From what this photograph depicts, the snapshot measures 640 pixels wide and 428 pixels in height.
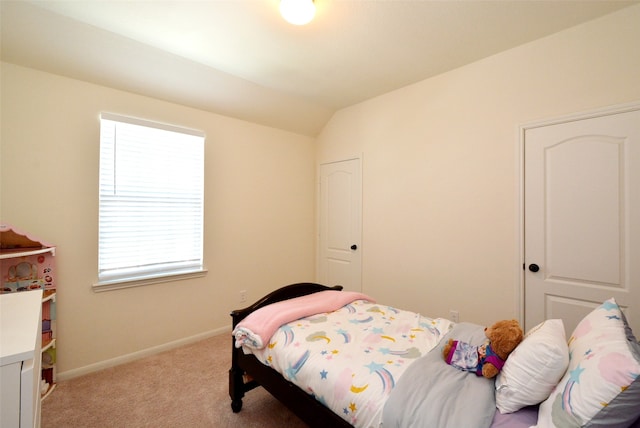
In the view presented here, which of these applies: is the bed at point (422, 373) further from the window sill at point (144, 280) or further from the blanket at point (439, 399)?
the window sill at point (144, 280)

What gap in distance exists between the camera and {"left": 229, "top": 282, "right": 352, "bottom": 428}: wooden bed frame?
1376mm

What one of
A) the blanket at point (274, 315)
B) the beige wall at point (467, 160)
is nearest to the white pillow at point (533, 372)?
the blanket at point (274, 315)

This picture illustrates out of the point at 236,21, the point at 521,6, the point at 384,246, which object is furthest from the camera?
the point at 384,246

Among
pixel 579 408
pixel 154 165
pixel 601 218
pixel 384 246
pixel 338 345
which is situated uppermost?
pixel 154 165

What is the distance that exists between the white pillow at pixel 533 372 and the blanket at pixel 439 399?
0.22 ft

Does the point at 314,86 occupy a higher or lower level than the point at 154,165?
higher

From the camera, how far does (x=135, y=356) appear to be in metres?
2.57

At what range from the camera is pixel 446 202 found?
2.75 m

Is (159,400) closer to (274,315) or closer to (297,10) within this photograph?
(274,315)

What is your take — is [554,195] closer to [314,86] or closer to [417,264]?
[417,264]

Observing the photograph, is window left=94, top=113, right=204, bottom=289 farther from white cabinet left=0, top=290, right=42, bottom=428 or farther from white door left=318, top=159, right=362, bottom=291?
white cabinet left=0, top=290, right=42, bottom=428

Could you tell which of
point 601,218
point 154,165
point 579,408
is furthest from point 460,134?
point 154,165

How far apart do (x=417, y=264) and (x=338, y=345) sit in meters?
1.69

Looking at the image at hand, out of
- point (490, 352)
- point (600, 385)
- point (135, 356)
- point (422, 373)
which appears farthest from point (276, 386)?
point (135, 356)
